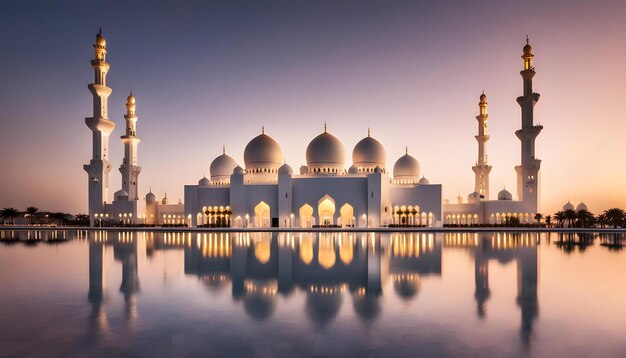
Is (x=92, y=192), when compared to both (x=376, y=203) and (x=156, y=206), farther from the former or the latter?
(x=376, y=203)

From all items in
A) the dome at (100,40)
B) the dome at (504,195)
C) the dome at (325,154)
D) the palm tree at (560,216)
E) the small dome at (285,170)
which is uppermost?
the dome at (100,40)

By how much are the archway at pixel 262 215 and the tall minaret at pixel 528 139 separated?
1850 centimetres

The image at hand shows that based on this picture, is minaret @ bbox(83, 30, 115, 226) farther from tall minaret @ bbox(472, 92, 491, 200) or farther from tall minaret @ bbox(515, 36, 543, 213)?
tall minaret @ bbox(515, 36, 543, 213)

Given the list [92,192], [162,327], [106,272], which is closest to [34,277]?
[106,272]

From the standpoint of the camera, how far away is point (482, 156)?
118ft

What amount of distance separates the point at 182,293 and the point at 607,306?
6.41 meters

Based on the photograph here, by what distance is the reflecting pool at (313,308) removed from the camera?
4379 millimetres

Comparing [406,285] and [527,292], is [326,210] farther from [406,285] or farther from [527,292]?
[527,292]

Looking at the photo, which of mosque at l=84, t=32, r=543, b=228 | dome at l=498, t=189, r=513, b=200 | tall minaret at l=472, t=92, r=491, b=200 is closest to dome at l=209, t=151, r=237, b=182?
mosque at l=84, t=32, r=543, b=228

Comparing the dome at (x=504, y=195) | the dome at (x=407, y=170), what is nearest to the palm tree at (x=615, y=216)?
the dome at (x=504, y=195)

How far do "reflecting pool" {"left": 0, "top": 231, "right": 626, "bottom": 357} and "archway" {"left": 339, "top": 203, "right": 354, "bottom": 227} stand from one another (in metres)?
19.4

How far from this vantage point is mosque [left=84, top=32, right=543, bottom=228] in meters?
30.9

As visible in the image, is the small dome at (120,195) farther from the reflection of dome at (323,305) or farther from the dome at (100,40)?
the reflection of dome at (323,305)

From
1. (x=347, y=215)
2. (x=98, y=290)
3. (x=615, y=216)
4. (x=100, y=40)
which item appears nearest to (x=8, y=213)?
(x=100, y=40)
